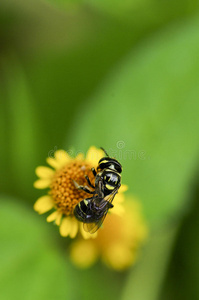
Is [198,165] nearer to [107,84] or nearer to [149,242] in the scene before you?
[149,242]

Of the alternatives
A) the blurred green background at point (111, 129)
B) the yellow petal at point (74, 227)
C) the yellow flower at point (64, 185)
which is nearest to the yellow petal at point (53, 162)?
the yellow flower at point (64, 185)

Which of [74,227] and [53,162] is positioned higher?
[53,162]

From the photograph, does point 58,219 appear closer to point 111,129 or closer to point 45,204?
point 45,204

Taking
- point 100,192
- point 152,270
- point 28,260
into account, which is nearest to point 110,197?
point 100,192

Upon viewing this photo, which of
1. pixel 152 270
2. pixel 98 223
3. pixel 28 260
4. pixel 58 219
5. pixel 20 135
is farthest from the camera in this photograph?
pixel 20 135

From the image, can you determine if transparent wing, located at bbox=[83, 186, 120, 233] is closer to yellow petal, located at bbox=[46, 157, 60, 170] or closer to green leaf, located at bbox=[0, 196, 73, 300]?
yellow petal, located at bbox=[46, 157, 60, 170]

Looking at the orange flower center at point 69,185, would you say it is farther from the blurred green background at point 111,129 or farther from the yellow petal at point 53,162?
the blurred green background at point 111,129

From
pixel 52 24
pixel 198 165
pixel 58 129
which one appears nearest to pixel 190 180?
pixel 198 165

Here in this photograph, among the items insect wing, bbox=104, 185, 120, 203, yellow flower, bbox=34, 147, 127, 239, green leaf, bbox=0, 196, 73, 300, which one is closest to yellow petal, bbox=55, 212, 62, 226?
yellow flower, bbox=34, 147, 127, 239
